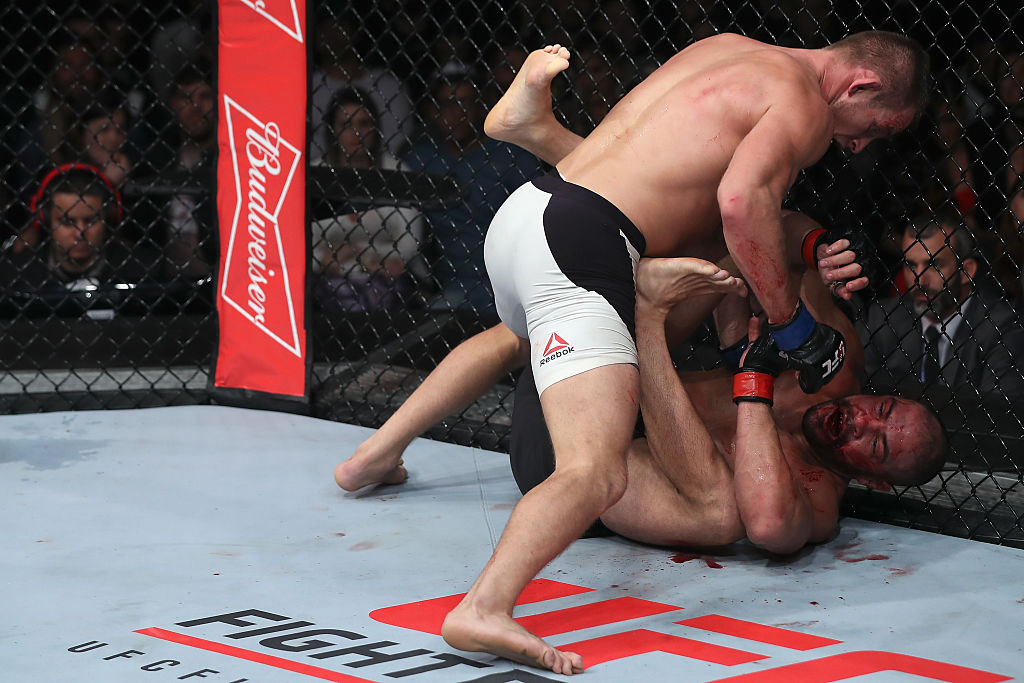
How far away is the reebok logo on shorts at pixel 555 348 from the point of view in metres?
1.60

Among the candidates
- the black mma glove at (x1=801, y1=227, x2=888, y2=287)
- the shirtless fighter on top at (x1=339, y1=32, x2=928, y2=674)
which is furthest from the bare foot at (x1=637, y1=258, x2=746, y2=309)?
the black mma glove at (x1=801, y1=227, x2=888, y2=287)

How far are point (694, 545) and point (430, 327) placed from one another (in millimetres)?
1501

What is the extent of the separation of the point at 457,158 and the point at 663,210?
1.60 m

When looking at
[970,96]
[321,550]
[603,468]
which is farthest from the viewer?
[970,96]

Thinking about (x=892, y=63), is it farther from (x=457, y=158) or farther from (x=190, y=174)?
(x=190, y=174)

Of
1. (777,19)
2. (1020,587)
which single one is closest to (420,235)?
(777,19)

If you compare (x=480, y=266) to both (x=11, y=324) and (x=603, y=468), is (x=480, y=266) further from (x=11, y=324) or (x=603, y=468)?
(x=603, y=468)

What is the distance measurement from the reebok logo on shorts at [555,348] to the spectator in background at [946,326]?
971mm

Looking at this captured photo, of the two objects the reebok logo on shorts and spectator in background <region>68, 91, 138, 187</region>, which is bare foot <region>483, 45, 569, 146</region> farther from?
spectator in background <region>68, 91, 138, 187</region>

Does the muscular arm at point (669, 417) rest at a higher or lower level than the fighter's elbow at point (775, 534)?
higher

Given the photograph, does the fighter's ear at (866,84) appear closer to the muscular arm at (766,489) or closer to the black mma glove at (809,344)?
the black mma glove at (809,344)

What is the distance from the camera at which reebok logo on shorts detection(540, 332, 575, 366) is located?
160 centimetres

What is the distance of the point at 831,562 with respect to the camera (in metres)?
1.88

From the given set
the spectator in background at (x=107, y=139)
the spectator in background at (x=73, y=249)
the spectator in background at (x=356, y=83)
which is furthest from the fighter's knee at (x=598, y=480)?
the spectator in background at (x=107, y=139)
